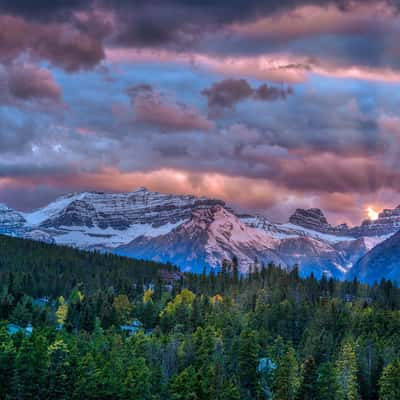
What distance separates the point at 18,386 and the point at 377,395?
84.5 metres

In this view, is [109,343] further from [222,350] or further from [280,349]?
[280,349]

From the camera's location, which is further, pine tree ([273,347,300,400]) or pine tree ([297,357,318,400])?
pine tree ([273,347,300,400])

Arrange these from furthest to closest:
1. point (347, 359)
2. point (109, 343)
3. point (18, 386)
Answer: point (109, 343) → point (347, 359) → point (18, 386)

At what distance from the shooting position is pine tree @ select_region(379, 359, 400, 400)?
533 ft

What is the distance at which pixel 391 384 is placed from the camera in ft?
537

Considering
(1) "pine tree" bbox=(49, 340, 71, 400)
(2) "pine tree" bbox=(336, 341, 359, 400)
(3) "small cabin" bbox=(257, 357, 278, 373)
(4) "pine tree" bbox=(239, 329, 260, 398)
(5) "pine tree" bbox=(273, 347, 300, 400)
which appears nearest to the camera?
(1) "pine tree" bbox=(49, 340, 71, 400)

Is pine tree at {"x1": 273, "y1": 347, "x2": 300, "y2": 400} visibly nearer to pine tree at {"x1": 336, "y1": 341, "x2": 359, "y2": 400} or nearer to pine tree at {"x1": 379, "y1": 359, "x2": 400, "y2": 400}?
pine tree at {"x1": 336, "y1": 341, "x2": 359, "y2": 400}

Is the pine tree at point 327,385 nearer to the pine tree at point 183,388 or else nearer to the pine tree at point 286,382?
the pine tree at point 286,382

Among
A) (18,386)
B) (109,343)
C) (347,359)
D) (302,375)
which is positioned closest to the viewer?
(18,386)

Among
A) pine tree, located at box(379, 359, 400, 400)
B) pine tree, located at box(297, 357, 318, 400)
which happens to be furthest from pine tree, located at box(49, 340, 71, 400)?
pine tree, located at box(379, 359, 400, 400)

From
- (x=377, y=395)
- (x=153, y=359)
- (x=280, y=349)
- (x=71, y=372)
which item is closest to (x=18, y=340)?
(x=71, y=372)

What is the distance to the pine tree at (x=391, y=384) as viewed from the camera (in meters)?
162

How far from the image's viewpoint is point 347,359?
179875 millimetres

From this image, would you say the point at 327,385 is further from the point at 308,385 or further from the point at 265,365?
the point at 265,365
